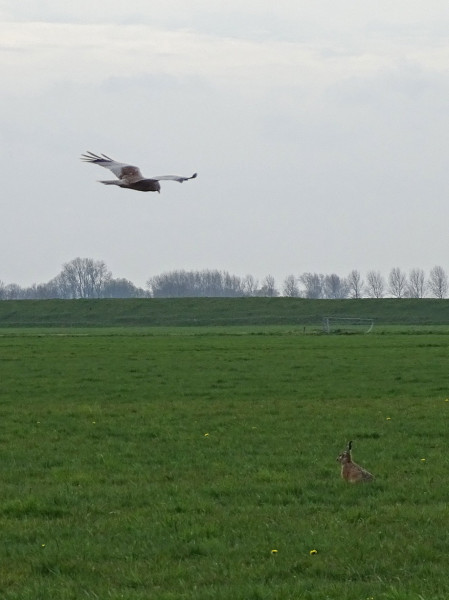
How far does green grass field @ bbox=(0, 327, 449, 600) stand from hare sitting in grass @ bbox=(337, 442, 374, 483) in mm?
188

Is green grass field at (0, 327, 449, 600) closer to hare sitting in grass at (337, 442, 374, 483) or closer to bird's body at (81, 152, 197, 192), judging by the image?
hare sitting in grass at (337, 442, 374, 483)

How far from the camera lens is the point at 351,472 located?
554 inches

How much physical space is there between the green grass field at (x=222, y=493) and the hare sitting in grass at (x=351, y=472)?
0.62 feet

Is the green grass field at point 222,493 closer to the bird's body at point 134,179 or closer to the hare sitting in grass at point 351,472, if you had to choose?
the hare sitting in grass at point 351,472

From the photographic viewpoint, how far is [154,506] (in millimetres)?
12836

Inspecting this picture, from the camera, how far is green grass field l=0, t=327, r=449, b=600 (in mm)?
9750

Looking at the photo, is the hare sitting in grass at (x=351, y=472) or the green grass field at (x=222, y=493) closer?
the green grass field at (x=222, y=493)

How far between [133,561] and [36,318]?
11816 cm

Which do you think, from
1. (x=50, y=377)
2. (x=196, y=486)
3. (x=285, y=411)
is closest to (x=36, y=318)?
(x=50, y=377)

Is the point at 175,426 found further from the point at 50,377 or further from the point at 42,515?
the point at 50,377

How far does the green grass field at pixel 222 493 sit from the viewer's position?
9.75 metres

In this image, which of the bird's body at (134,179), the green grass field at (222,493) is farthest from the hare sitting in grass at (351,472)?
the bird's body at (134,179)

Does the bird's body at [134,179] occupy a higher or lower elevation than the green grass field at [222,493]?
higher

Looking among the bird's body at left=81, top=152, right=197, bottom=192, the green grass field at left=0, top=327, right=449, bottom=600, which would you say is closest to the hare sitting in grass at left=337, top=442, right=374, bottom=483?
the green grass field at left=0, top=327, right=449, bottom=600
